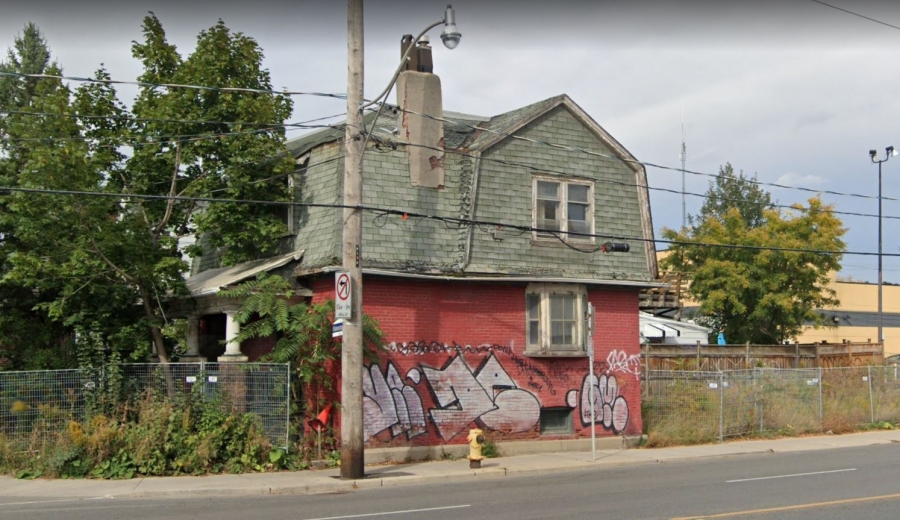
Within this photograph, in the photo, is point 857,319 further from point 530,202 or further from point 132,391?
point 132,391

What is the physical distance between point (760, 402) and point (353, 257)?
12771mm

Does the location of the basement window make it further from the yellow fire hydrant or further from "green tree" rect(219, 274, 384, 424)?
"green tree" rect(219, 274, 384, 424)

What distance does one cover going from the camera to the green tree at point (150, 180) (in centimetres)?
1730

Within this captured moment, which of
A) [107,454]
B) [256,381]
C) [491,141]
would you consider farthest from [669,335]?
[107,454]

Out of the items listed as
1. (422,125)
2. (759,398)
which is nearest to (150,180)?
(422,125)

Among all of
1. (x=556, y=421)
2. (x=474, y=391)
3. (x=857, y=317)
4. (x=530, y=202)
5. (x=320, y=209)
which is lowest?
(x=556, y=421)

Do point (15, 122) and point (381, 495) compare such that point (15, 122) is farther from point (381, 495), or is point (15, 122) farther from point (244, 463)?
point (381, 495)

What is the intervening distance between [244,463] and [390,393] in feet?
10.4

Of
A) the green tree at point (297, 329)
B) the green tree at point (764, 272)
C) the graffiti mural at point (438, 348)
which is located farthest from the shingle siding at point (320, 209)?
the green tree at point (764, 272)

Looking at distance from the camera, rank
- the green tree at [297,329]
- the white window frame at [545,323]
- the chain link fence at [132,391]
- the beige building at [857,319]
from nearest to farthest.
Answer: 1. the chain link fence at [132,391]
2. the green tree at [297,329]
3. the white window frame at [545,323]
4. the beige building at [857,319]

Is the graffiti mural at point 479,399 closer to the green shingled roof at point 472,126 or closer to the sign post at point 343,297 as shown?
the sign post at point 343,297

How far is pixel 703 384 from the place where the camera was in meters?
22.3

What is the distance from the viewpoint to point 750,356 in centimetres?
2794

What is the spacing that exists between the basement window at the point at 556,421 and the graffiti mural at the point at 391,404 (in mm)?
3090
